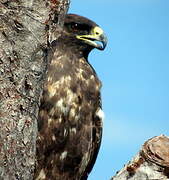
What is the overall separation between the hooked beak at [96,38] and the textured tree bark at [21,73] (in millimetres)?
3255

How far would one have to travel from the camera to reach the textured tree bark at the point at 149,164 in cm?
432

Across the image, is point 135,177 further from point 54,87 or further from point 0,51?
point 54,87

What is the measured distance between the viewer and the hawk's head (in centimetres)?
698

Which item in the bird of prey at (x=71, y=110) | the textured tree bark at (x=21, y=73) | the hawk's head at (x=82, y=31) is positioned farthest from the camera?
the hawk's head at (x=82, y=31)

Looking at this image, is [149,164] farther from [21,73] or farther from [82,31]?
[82,31]

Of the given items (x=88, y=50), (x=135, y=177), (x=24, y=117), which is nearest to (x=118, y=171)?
(x=135, y=177)

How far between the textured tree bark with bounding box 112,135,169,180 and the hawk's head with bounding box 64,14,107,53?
273 centimetres

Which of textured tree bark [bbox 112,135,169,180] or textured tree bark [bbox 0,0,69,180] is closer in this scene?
textured tree bark [bbox 0,0,69,180]

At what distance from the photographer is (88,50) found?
701 cm

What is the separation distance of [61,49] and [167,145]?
9.21ft

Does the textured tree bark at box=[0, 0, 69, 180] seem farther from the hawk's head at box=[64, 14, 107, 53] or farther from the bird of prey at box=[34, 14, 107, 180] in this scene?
the hawk's head at box=[64, 14, 107, 53]

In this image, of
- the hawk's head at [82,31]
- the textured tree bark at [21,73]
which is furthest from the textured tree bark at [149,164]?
the hawk's head at [82,31]

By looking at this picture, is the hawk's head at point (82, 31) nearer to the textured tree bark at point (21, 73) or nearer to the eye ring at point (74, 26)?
the eye ring at point (74, 26)

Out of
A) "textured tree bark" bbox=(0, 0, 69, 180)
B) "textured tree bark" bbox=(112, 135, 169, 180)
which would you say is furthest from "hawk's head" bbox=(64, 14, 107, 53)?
"textured tree bark" bbox=(0, 0, 69, 180)
